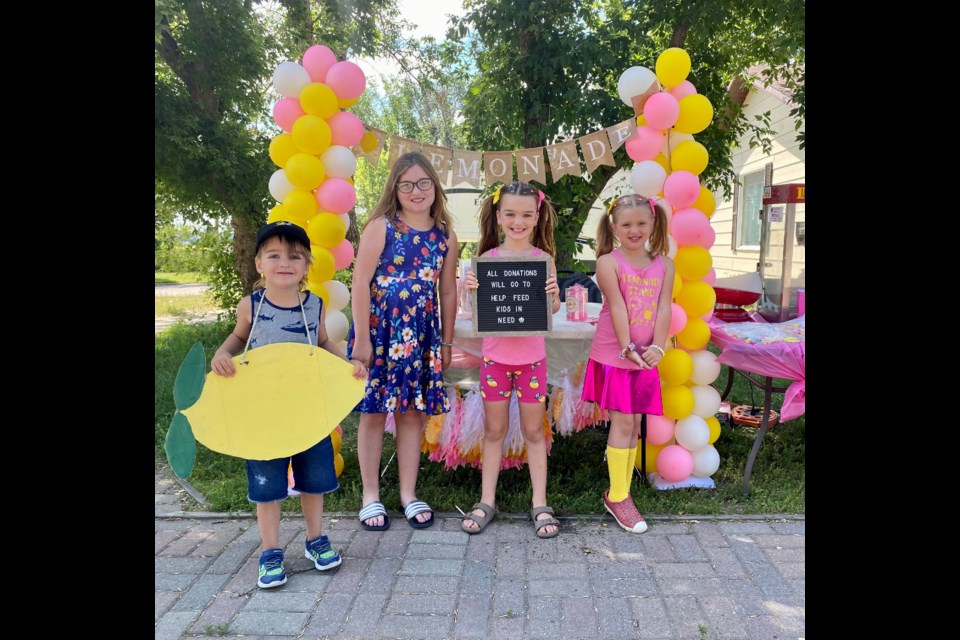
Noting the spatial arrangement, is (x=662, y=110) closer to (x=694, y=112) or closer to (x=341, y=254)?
(x=694, y=112)

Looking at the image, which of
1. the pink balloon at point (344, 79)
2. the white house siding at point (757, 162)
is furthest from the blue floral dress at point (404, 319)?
the white house siding at point (757, 162)

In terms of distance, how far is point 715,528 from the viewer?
325 centimetres

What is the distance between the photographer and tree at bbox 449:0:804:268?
6070 mm

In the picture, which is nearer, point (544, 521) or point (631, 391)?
point (544, 521)

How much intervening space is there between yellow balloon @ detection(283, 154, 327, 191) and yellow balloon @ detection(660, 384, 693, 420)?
2498mm

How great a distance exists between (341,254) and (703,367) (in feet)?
7.79

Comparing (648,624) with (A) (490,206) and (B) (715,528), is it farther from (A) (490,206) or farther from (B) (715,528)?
(A) (490,206)

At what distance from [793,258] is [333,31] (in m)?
7.08

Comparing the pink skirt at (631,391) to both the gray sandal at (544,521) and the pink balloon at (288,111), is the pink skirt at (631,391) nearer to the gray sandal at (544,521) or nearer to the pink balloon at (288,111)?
the gray sandal at (544,521)

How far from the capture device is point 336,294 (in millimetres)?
3768

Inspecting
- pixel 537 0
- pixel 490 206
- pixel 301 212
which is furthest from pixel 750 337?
pixel 537 0

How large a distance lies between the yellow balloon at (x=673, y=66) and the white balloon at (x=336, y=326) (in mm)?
2449

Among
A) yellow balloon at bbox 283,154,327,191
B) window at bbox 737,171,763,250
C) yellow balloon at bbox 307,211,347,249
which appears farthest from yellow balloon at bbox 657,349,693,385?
window at bbox 737,171,763,250

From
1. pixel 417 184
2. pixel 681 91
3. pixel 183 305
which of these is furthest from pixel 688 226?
pixel 183 305
